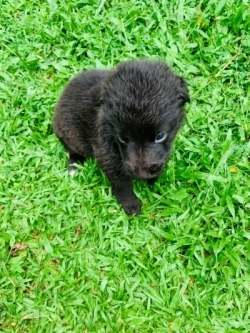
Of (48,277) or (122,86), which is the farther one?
(48,277)

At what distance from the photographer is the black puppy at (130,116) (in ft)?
11.8

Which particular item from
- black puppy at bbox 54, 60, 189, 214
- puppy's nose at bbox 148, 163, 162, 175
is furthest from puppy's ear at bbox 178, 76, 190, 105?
puppy's nose at bbox 148, 163, 162, 175

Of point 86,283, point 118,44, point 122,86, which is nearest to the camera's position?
point 122,86

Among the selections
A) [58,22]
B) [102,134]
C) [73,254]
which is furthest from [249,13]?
[73,254]

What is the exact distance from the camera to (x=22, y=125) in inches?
204

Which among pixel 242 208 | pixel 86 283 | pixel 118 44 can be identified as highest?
pixel 118 44

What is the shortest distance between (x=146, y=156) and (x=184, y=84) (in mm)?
603

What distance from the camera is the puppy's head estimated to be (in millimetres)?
3594

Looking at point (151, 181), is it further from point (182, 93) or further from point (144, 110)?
point (144, 110)

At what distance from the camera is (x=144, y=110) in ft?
11.7

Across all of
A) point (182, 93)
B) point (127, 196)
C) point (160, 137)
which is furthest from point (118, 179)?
point (182, 93)

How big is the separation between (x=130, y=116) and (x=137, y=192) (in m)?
1.34

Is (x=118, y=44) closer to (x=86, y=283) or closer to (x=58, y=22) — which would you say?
(x=58, y=22)

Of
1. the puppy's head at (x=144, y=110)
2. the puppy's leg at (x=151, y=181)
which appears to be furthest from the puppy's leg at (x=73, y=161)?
the puppy's head at (x=144, y=110)
